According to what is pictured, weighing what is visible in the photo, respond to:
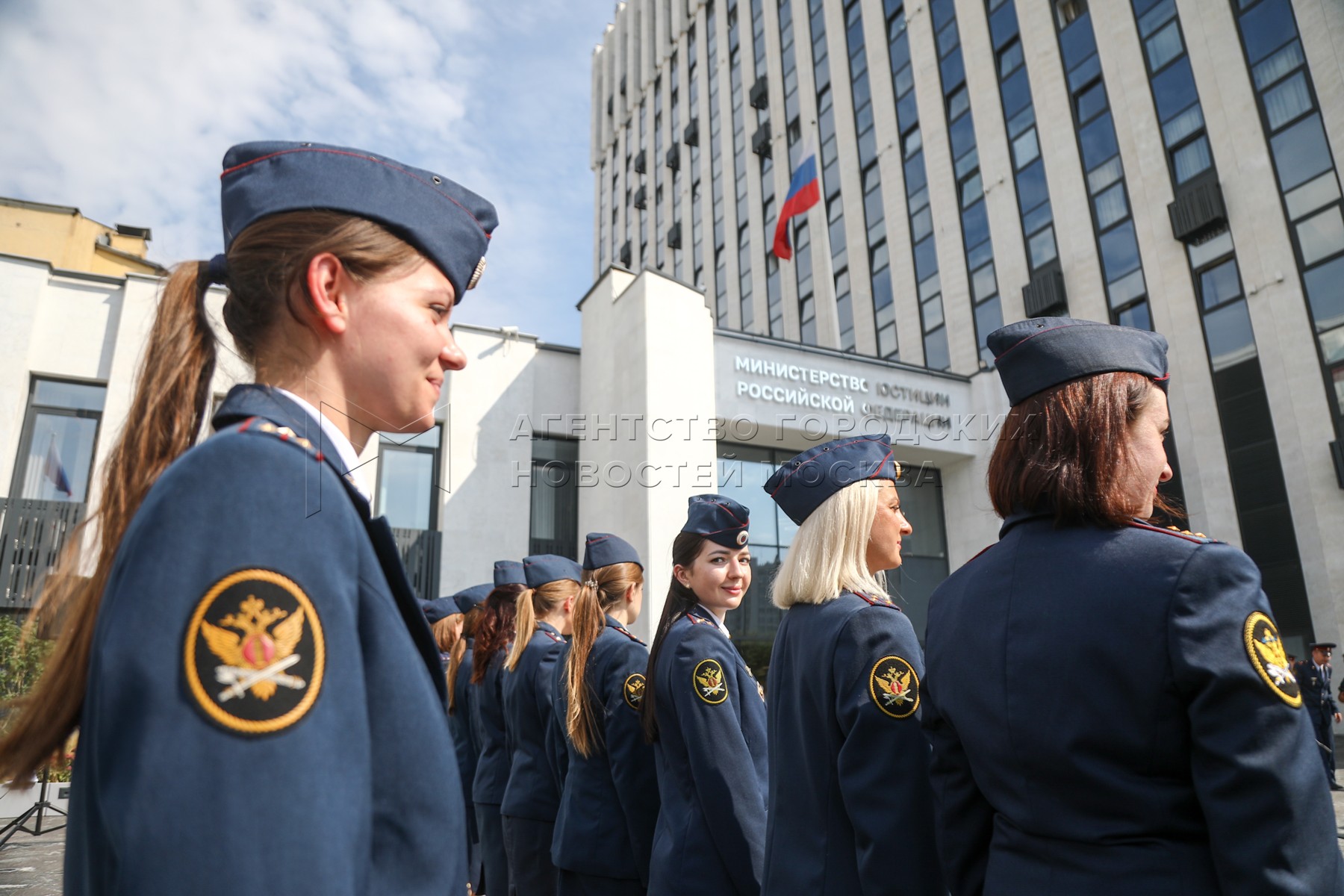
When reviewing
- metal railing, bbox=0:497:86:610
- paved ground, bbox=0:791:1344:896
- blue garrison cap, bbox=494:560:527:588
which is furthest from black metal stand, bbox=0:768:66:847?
blue garrison cap, bbox=494:560:527:588

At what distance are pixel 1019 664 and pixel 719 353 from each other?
46.8 ft

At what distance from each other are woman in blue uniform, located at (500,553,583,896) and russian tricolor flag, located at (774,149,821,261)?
42.6ft

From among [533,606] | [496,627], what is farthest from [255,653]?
[496,627]

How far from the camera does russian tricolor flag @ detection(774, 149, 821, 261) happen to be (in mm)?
17031

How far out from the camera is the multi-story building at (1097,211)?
16641 mm

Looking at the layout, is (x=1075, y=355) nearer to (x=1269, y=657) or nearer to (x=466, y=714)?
(x=1269, y=657)

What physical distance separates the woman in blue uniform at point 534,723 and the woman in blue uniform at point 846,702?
230cm

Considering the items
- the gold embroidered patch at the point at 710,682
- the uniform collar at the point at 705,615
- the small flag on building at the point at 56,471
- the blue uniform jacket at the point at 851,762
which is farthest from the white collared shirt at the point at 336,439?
the small flag on building at the point at 56,471

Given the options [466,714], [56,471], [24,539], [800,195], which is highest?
[800,195]

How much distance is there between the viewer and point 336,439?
1.15 meters

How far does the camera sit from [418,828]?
934 millimetres

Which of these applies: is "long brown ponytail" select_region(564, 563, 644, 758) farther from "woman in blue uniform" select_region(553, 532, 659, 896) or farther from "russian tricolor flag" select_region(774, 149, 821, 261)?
"russian tricolor flag" select_region(774, 149, 821, 261)

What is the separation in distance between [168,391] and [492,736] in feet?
18.7

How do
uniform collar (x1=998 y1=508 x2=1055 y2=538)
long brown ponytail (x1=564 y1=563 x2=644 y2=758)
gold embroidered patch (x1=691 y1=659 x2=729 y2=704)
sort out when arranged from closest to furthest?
1. uniform collar (x1=998 y1=508 x2=1055 y2=538)
2. gold embroidered patch (x1=691 y1=659 x2=729 y2=704)
3. long brown ponytail (x1=564 y1=563 x2=644 y2=758)
